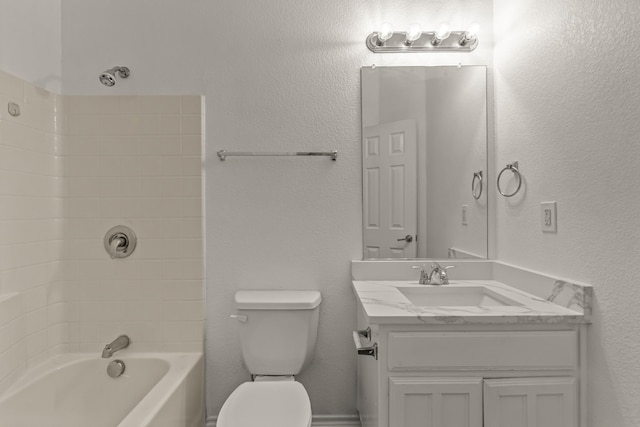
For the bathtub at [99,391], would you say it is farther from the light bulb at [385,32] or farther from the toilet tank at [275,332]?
the light bulb at [385,32]

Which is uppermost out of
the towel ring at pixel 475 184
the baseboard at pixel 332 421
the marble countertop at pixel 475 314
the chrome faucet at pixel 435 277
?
the towel ring at pixel 475 184

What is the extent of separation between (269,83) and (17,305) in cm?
155

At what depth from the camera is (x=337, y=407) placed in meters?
2.13

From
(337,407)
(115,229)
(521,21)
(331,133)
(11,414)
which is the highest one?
(521,21)

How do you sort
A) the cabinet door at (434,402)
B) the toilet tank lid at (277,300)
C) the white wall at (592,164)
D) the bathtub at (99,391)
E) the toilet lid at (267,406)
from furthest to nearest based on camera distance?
the toilet tank lid at (277,300)
the bathtub at (99,391)
the toilet lid at (267,406)
the cabinet door at (434,402)
the white wall at (592,164)

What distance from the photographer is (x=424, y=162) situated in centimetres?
209

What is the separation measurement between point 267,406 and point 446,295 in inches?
36.7

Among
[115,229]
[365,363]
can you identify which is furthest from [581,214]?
[115,229]

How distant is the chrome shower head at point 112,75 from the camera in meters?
1.96

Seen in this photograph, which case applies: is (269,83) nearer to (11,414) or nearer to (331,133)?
(331,133)

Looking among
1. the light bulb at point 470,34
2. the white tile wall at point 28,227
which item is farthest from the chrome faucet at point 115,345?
the light bulb at point 470,34

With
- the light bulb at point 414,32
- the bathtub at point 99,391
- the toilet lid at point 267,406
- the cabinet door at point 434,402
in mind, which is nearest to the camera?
the cabinet door at point 434,402

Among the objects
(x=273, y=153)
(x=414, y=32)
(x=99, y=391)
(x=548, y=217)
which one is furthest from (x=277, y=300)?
(x=414, y=32)

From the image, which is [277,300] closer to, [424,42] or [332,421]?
[332,421]
